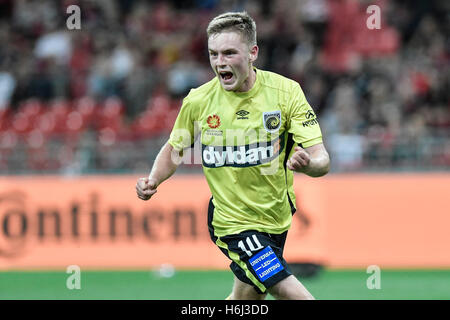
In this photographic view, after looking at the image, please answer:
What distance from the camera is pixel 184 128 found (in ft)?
22.3

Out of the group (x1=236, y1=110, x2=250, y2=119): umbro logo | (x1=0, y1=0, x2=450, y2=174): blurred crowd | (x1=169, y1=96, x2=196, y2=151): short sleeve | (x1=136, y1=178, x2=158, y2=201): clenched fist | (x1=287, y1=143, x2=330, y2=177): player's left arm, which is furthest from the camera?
(x1=0, y1=0, x2=450, y2=174): blurred crowd

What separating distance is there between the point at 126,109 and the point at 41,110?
1.54m

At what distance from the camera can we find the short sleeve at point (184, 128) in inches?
266

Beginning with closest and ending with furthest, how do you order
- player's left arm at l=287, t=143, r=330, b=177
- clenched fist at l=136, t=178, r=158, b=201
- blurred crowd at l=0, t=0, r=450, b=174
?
player's left arm at l=287, t=143, r=330, b=177 → clenched fist at l=136, t=178, r=158, b=201 → blurred crowd at l=0, t=0, r=450, b=174

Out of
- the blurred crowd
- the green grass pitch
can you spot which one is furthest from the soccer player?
the blurred crowd

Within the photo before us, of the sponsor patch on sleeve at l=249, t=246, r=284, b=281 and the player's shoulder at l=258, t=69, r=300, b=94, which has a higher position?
the player's shoulder at l=258, t=69, r=300, b=94

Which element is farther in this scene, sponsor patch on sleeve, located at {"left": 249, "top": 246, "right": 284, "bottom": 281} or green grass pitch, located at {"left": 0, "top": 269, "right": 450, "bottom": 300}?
green grass pitch, located at {"left": 0, "top": 269, "right": 450, "bottom": 300}

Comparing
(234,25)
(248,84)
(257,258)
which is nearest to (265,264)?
(257,258)

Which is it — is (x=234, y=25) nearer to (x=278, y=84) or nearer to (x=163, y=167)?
(x=278, y=84)

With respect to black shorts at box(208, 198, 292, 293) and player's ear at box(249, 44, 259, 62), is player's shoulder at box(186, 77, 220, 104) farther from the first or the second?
black shorts at box(208, 198, 292, 293)

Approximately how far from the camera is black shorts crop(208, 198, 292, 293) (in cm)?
641

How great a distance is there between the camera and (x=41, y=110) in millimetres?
16656

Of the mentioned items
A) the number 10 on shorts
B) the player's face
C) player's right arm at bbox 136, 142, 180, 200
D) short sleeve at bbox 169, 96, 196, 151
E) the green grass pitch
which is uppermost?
the player's face
